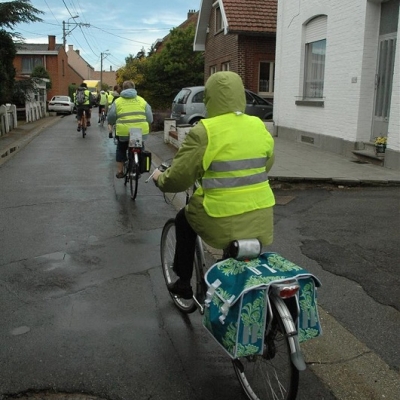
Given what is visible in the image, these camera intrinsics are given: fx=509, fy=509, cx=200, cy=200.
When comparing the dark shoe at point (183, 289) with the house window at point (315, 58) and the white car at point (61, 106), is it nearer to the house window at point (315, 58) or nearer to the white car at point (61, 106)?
the house window at point (315, 58)

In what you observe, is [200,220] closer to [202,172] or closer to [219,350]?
[202,172]

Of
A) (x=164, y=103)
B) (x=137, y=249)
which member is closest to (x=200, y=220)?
(x=137, y=249)

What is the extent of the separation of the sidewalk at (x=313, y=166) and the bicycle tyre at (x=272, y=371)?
6.25m

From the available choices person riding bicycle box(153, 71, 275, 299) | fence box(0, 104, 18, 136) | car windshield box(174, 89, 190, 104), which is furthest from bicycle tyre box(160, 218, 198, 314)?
fence box(0, 104, 18, 136)

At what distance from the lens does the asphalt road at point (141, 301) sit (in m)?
3.14

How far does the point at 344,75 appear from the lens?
12258mm

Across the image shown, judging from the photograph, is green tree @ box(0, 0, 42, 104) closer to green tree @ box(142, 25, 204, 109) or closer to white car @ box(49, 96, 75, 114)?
green tree @ box(142, 25, 204, 109)

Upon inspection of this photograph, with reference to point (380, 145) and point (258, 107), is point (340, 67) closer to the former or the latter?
point (380, 145)

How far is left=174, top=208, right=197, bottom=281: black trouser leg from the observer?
11.7ft

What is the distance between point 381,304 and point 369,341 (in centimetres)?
67

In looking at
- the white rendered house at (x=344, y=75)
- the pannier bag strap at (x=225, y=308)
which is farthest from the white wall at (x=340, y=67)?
the pannier bag strap at (x=225, y=308)

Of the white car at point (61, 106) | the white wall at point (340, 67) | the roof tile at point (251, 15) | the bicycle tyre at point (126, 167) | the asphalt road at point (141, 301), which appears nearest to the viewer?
the asphalt road at point (141, 301)

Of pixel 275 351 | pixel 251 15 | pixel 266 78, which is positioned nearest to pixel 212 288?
pixel 275 351

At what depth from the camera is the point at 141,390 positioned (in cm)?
304
